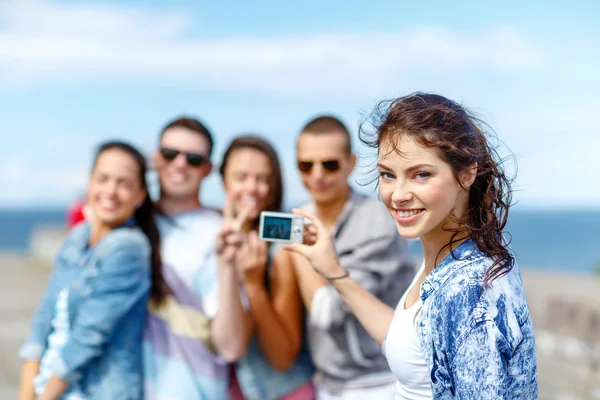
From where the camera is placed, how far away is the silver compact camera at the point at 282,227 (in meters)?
2.61

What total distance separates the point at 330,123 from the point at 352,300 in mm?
1186

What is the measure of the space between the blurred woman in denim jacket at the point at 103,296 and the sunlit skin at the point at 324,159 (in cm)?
90

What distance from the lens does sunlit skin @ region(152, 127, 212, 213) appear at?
364 cm

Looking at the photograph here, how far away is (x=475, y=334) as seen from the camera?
1.63m

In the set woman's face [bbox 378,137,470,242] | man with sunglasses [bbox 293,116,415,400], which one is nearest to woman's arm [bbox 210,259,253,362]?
man with sunglasses [bbox 293,116,415,400]

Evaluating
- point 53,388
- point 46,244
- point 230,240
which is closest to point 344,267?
point 230,240

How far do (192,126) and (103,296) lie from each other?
1.06m

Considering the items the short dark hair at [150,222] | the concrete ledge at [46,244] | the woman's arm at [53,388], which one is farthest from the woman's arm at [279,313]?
the concrete ledge at [46,244]

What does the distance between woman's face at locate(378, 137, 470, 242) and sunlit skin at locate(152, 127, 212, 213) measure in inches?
73.7

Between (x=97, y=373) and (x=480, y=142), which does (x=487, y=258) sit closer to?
(x=480, y=142)

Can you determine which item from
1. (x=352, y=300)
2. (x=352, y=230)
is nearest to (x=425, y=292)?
(x=352, y=300)

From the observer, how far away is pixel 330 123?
133 inches

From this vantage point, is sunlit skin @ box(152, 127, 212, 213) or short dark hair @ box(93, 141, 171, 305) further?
sunlit skin @ box(152, 127, 212, 213)

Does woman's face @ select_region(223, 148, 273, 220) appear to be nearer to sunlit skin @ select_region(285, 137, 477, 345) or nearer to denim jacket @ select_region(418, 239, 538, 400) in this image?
sunlit skin @ select_region(285, 137, 477, 345)
